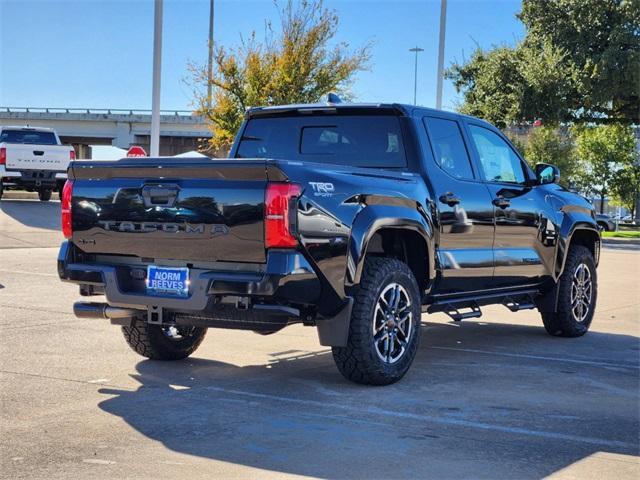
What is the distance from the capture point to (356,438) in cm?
514

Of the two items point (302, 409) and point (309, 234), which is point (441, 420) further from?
point (309, 234)

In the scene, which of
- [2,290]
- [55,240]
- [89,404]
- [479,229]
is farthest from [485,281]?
[55,240]

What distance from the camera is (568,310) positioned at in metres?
9.23

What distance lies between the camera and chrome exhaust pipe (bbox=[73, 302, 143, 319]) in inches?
248

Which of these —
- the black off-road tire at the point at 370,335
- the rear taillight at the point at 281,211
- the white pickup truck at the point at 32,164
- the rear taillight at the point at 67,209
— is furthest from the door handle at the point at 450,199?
the white pickup truck at the point at 32,164

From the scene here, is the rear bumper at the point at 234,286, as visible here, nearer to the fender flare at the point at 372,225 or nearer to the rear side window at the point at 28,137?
the fender flare at the point at 372,225

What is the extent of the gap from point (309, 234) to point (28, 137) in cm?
2108

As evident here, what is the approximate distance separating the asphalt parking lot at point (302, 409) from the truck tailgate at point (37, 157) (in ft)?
49.7

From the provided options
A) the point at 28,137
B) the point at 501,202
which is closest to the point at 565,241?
the point at 501,202

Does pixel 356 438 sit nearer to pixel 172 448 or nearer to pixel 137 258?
pixel 172 448

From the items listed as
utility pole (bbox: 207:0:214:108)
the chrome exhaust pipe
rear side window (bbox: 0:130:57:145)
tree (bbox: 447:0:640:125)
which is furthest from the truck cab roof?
tree (bbox: 447:0:640:125)

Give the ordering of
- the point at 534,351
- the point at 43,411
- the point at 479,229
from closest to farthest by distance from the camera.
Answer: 1. the point at 43,411
2. the point at 479,229
3. the point at 534,351

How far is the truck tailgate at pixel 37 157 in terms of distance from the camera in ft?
78.2

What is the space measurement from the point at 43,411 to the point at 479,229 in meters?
3.76
